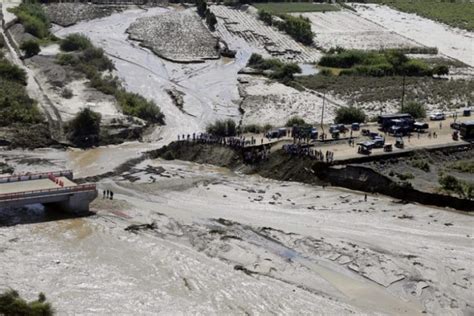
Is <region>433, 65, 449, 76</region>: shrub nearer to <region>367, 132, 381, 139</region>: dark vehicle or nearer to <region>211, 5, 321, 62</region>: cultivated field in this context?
<region>211, 5, 321, 62</region>: cultivated field

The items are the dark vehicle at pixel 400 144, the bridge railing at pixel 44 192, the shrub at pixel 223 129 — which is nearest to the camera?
the bridge railing at pixel 44 192

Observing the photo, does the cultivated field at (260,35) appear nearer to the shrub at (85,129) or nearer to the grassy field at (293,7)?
the grassy field at (293,7)

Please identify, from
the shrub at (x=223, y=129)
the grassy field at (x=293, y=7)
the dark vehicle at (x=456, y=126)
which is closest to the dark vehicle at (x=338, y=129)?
the shrub at (x=223, y=129)

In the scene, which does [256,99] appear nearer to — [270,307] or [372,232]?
[372,232]

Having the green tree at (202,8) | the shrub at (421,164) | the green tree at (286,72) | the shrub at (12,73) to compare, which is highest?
the green tree at (202,8)

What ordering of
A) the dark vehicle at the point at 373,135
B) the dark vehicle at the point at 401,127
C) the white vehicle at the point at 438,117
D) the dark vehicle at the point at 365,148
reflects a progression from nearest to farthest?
the dark vehicle at the point at 365,148, the dark vehicle at the point at 373,135, the dark vehicle at the point at 401,127, the white vehicle at the point at 438,117

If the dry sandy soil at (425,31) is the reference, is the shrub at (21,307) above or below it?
below

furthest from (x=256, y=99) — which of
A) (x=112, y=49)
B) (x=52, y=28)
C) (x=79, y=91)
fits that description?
(x=52, y=28)

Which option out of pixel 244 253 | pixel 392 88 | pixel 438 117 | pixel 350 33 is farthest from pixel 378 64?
pixel 244 253

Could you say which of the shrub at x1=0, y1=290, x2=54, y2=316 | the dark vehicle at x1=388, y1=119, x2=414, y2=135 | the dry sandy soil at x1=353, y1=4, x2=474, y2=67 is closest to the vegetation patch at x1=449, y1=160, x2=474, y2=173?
the dark vehicle at x1=388, y1=119, x2=414, y2=135
